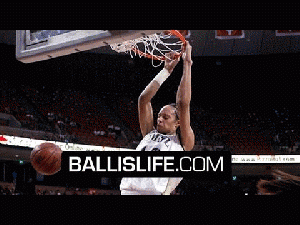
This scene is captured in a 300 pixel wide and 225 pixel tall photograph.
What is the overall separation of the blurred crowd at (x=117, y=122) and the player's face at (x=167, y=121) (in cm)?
876

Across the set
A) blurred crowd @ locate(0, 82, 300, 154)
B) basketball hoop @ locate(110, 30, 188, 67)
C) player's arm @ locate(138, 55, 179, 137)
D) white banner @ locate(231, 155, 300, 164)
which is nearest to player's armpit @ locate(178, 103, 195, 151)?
player's arm @ locate(138, 55, 179, 137)

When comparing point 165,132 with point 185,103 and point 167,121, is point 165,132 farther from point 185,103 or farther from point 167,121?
point 185,103

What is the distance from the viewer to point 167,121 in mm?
3373

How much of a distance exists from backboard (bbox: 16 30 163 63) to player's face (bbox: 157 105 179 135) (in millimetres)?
726

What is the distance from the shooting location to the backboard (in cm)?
295

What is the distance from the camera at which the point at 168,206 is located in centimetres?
239

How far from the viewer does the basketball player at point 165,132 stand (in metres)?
3.18

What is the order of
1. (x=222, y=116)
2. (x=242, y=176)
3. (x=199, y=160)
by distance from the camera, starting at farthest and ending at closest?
(x=222, y=116) < (x=242, y=176) < (x=199, y=160)

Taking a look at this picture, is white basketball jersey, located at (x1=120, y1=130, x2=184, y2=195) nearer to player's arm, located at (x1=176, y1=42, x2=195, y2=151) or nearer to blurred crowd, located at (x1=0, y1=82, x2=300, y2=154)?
player's arm, located at (x1=176, y1=42, x2=195, y2=151)

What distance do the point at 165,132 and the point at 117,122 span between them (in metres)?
10.6
